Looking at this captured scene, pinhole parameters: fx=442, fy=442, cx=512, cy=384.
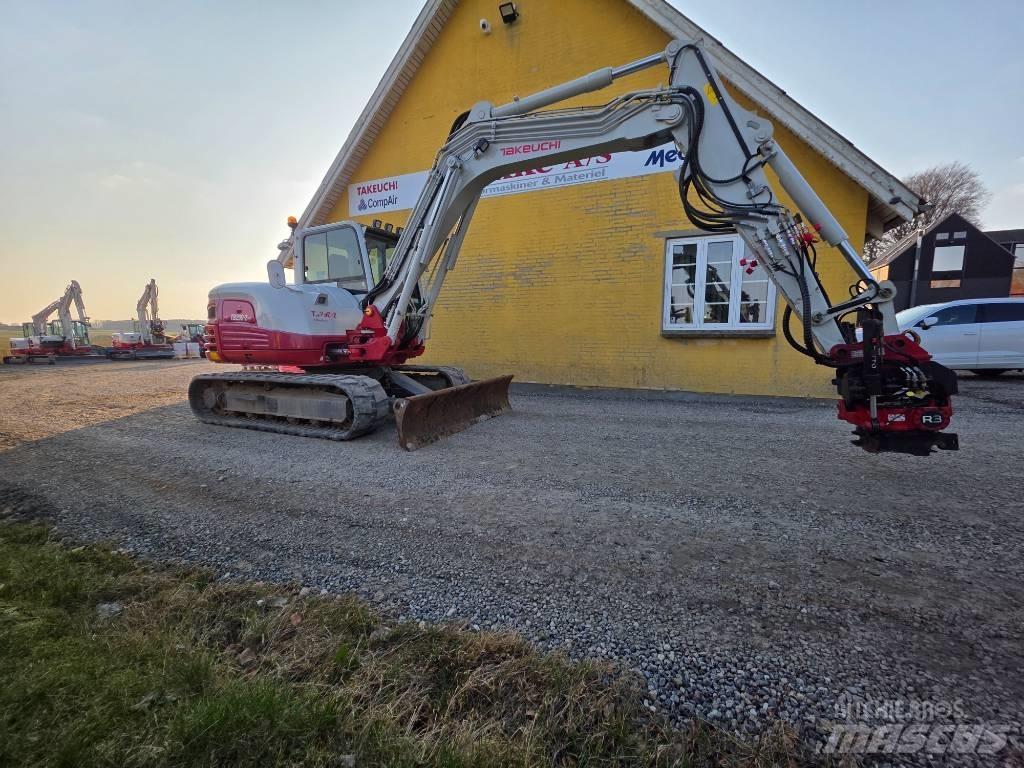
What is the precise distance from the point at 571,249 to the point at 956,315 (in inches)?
367

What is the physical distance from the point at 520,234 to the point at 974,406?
8.24 m

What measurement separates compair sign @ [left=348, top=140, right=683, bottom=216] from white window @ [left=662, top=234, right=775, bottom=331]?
159 cm

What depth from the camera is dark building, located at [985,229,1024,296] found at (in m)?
30.6

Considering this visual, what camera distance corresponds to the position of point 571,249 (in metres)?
9.12

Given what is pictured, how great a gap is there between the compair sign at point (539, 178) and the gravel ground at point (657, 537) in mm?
4717

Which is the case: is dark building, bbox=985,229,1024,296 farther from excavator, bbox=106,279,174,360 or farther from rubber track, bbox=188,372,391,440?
excavator, bbox=106,279,174,360

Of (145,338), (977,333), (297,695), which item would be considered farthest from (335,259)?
(145,338)

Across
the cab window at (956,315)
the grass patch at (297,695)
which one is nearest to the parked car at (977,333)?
the cab window at (956,315)

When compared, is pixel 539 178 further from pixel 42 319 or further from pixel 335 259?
pixel 42 319

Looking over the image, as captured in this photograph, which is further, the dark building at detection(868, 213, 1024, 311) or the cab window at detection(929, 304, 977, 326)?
the dark building at detection(868, 213, 1024, 311)

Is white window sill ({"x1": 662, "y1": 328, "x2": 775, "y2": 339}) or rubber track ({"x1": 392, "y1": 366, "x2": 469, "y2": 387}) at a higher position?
white window sill ({"x1": 662, "y1": 328, "x2": 775, "y2": 339})

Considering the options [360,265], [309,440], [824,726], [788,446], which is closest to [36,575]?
[309,440]

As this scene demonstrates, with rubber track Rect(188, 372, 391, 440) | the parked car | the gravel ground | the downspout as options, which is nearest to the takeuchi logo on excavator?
rubber track Rect(188, 372, 391, 440)

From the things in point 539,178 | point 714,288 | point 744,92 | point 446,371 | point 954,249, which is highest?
point 954,249
